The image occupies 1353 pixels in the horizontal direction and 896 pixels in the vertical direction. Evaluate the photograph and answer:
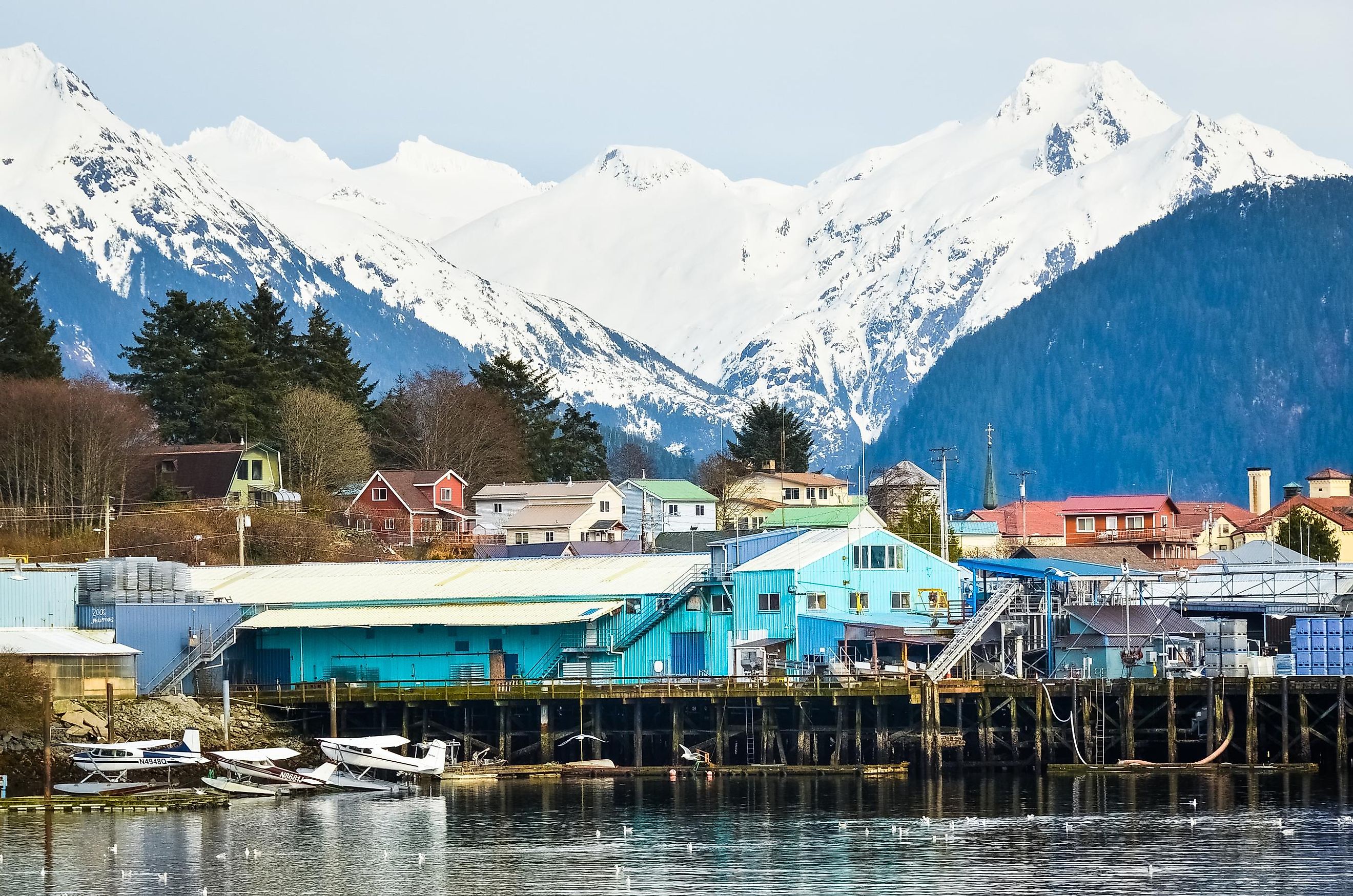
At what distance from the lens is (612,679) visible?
3403 inches

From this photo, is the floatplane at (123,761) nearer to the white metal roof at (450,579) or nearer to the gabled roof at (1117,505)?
the white metal roof at (450,579)

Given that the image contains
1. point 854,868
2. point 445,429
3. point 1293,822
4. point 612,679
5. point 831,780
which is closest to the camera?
point 854,868

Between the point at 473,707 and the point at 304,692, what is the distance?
6999mm

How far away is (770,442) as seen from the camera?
19012 centimetres

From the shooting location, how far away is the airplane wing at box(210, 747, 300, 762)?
80.2m

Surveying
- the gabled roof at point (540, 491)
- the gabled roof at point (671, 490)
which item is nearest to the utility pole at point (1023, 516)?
the gabled roof at point (671, 490)

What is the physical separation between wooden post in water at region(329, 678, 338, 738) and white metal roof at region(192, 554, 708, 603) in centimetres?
819

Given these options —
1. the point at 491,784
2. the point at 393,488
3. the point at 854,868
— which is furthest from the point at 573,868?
the point at 393,488

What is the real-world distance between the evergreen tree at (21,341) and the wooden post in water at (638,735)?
61.1 m

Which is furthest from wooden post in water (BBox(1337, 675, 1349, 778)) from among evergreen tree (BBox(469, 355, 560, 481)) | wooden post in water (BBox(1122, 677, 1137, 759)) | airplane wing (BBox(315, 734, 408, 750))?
evergreen tree (BBox(469, 355, 560, 481))

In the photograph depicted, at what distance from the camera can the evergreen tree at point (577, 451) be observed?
17175 cm

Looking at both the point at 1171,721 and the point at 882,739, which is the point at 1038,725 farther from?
the point at 882,739

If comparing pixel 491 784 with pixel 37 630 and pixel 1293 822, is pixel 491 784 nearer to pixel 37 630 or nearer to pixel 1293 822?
pixel 37 630

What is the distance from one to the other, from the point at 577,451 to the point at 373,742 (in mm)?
91773
